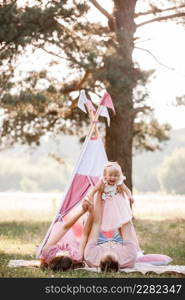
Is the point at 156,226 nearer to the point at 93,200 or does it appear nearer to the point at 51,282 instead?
the point at 93,200

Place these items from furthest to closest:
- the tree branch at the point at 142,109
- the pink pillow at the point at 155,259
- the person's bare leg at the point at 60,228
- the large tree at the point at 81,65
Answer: the tree branch at the point at 142,109, the large tree at the point at 81,65, the pink pillow at the point at 155,259, the person's bare leg at the point at 60,228

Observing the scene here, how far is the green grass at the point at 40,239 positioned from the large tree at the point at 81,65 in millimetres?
2022

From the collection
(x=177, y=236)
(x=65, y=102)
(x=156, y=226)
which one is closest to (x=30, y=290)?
(x=177, y=236)

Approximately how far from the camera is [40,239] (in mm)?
12094

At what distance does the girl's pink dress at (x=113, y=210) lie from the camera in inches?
314

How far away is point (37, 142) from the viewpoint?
17328 mm

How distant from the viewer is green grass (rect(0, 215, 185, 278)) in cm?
761

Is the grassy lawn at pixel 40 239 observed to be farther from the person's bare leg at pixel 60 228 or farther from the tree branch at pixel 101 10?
the tree branch at pixel 101 10

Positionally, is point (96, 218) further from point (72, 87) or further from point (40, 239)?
point (72, 87)

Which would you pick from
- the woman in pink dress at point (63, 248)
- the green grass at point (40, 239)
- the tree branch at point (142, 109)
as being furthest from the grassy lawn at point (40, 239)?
the tree branch at point (142, 109)

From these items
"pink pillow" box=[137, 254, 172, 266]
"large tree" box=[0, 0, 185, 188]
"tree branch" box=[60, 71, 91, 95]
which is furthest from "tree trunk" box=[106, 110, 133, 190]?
"pink pillow" box=[137, 254, 172, 266]

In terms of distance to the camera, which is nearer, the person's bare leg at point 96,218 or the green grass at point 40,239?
the green grass at point 40,239

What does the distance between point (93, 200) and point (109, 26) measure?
8.71 meters

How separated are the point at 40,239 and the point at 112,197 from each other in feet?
14.2
